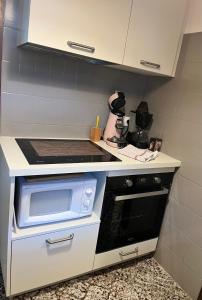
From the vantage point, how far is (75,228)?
1415 mm

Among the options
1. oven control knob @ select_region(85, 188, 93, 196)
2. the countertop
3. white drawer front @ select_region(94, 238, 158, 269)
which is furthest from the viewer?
white drawer front @ select_region(94, 238, 158, 269)

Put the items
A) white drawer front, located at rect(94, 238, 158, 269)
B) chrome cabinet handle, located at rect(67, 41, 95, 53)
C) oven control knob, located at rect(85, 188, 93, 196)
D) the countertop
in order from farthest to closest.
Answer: white drawer front, located at rect(94, 238, 158, 269) → oven control knob, located at rect(85, 188, 93, 196) → chrome cabinet handle, located at rect(67, 41, 95, 53) → the countertop

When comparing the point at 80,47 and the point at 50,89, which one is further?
the point at 50,89

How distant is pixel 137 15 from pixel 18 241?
146 cm

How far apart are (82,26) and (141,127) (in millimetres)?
894

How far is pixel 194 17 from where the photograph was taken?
159 centimetres

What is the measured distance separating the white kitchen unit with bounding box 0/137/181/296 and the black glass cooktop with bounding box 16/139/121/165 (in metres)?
0.05

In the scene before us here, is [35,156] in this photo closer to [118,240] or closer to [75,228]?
[75,228]

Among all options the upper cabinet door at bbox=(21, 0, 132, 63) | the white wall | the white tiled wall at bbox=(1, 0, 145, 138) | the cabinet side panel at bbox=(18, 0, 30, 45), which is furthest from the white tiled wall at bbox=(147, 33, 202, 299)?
the cabinet side panel at bbox=(18, 0, 30, 45)

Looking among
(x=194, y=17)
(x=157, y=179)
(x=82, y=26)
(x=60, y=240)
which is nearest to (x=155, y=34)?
(x=194, y=17)

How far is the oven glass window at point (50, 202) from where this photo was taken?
130 centimetres

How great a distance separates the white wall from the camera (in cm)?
156

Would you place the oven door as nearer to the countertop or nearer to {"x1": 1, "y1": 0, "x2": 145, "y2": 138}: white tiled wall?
the countertop

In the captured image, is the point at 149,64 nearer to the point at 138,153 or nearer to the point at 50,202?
the point at 138,153
